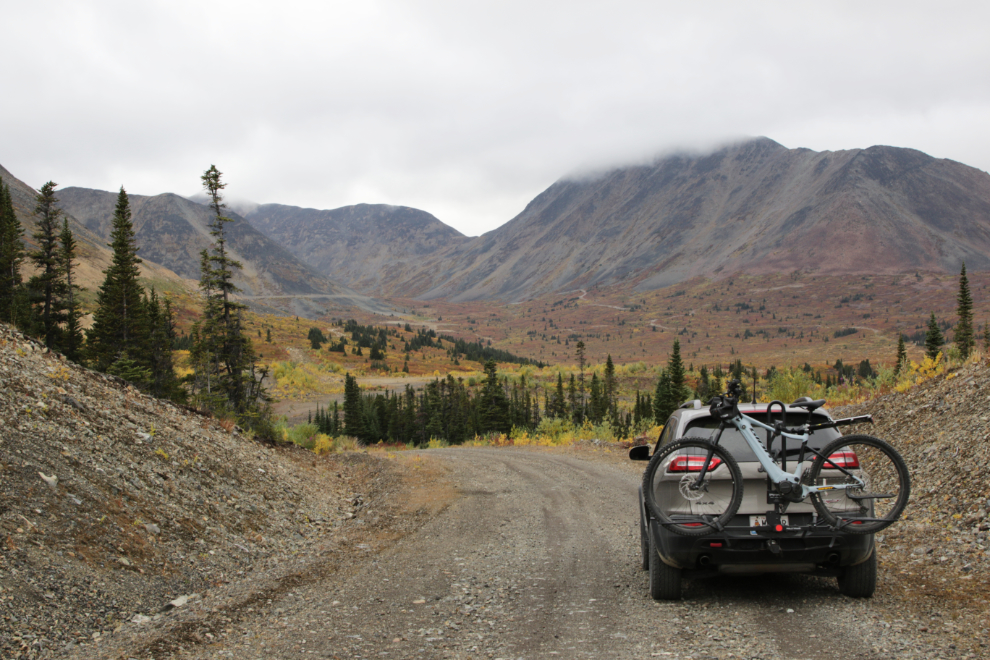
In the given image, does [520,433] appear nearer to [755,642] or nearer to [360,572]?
[360,572]

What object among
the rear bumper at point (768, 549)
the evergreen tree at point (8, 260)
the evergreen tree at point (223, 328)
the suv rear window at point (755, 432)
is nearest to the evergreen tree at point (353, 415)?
the evergreen tree at point (8, 260)

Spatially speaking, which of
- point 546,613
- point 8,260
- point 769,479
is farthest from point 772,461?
point 8,260

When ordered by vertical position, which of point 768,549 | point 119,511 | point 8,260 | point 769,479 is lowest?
point 119,511

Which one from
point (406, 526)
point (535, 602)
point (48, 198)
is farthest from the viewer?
point (48, 198)

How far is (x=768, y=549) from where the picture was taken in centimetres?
541

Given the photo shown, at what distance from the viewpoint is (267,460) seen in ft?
42.9

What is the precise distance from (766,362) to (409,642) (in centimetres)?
13327

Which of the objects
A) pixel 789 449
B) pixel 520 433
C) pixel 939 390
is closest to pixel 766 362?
pixel 520 433

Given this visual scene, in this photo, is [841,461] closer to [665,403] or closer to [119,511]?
[119,511]

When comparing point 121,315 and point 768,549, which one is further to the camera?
point 121,315

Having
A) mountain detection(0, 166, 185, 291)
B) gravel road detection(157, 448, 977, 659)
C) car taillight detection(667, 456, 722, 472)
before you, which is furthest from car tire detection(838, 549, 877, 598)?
mountain detection(0, 166, 185, 291)

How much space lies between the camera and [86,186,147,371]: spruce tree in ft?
112

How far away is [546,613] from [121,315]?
3751 cm

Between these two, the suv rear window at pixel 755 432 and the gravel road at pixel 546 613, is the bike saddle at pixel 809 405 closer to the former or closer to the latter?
the suv rear window at pixel 755 432
